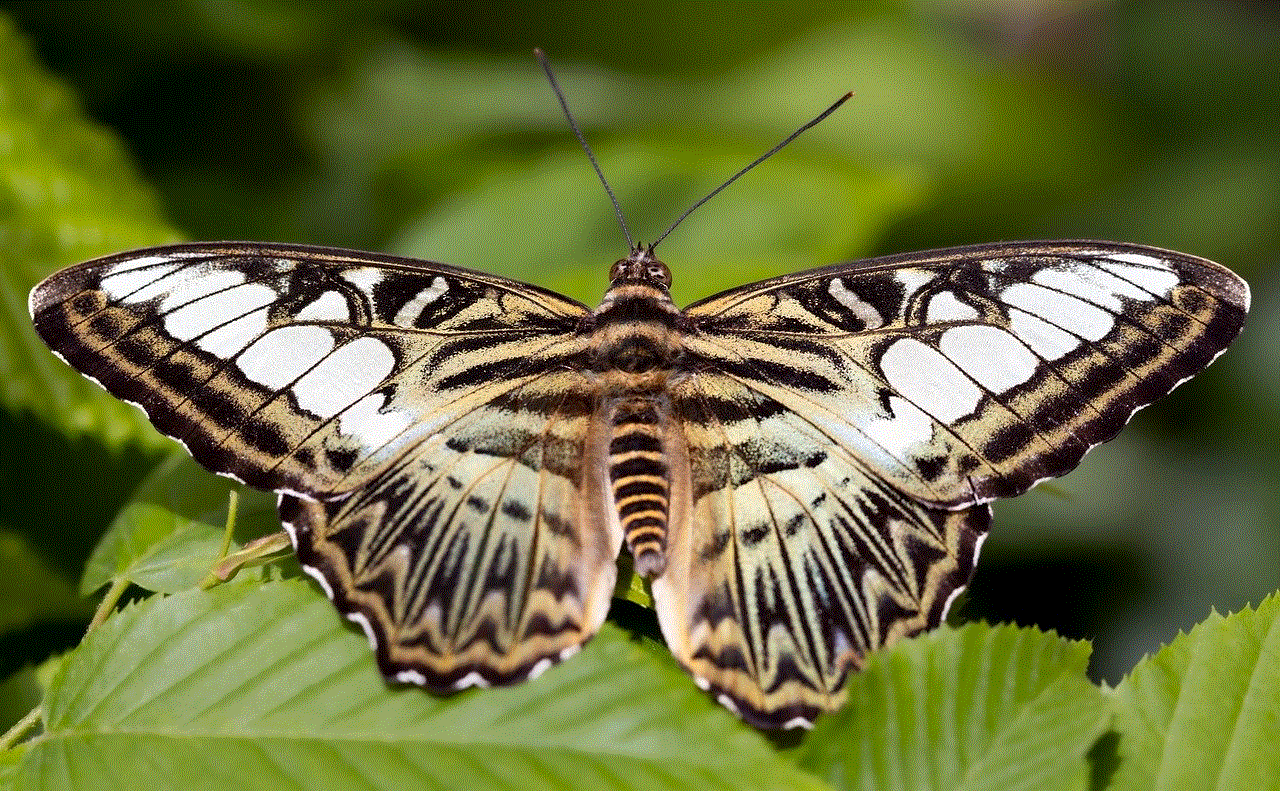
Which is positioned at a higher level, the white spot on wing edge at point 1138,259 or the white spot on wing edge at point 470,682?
the white spot on wing edge at point 1138,259

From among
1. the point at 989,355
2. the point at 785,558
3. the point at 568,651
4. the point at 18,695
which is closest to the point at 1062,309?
the point at 989,355

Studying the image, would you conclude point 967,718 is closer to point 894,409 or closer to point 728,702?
point 728,702

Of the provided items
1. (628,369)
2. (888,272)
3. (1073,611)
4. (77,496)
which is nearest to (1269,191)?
(1073,611)

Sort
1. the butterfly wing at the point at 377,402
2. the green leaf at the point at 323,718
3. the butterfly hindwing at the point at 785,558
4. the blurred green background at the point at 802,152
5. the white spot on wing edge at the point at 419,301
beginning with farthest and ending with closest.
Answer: the blurred green background at the point at 802,152, the white spot on wing edge at the point at 419,301, the butterfly wing at the point at 377,402, the butterfly hindwing at the point at 785,558, the green leaf at the point at 323,718

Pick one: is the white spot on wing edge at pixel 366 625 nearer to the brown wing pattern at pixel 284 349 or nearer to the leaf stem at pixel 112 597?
the brown wing pattern at pixel 284 349

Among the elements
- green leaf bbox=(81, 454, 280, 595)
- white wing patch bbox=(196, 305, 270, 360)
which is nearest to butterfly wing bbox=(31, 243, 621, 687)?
white wing patch bbox=(196, 305, 270, 360)

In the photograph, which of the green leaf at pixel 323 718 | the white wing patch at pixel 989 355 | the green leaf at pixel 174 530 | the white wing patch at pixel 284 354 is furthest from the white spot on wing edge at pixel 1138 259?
the green leaf at pixel 174 530
